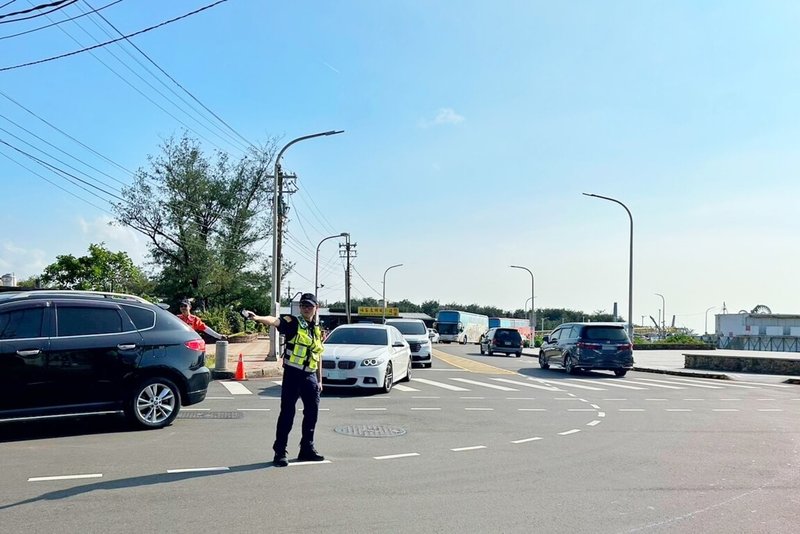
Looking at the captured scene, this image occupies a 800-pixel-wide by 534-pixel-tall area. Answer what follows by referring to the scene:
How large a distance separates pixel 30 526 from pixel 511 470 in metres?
4.64

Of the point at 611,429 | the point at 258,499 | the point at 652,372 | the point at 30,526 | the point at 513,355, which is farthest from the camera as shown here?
the point at 513,355

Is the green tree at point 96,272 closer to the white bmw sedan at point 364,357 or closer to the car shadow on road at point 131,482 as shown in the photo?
the white bmw sedan at point 364,357

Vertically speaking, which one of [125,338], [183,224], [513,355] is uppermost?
[183,224]

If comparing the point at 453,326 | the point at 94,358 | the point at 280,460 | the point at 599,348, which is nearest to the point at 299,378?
the point at 280,460

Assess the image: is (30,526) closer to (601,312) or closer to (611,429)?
(611,429)

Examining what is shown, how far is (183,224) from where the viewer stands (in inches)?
1652

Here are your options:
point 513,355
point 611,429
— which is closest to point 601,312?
point 513,355

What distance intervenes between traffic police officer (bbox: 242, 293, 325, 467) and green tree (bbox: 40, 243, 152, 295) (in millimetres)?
45344

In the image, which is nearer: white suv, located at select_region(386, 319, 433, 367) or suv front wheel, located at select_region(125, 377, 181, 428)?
suv front wheel, located at select_region(125, 377, 181, 428)

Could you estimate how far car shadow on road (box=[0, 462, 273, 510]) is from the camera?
600cm

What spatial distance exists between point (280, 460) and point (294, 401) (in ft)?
2.06

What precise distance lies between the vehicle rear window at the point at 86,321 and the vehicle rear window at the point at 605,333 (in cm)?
1626

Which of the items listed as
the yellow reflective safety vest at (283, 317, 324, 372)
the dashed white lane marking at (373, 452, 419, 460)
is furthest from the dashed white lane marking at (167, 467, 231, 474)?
the dashed white lane marking at (373, 452, 419, 460)

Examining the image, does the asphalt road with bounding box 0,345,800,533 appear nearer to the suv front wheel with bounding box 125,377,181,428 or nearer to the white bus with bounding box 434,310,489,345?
the suv front wheel with bounding box 125,377,181,428
